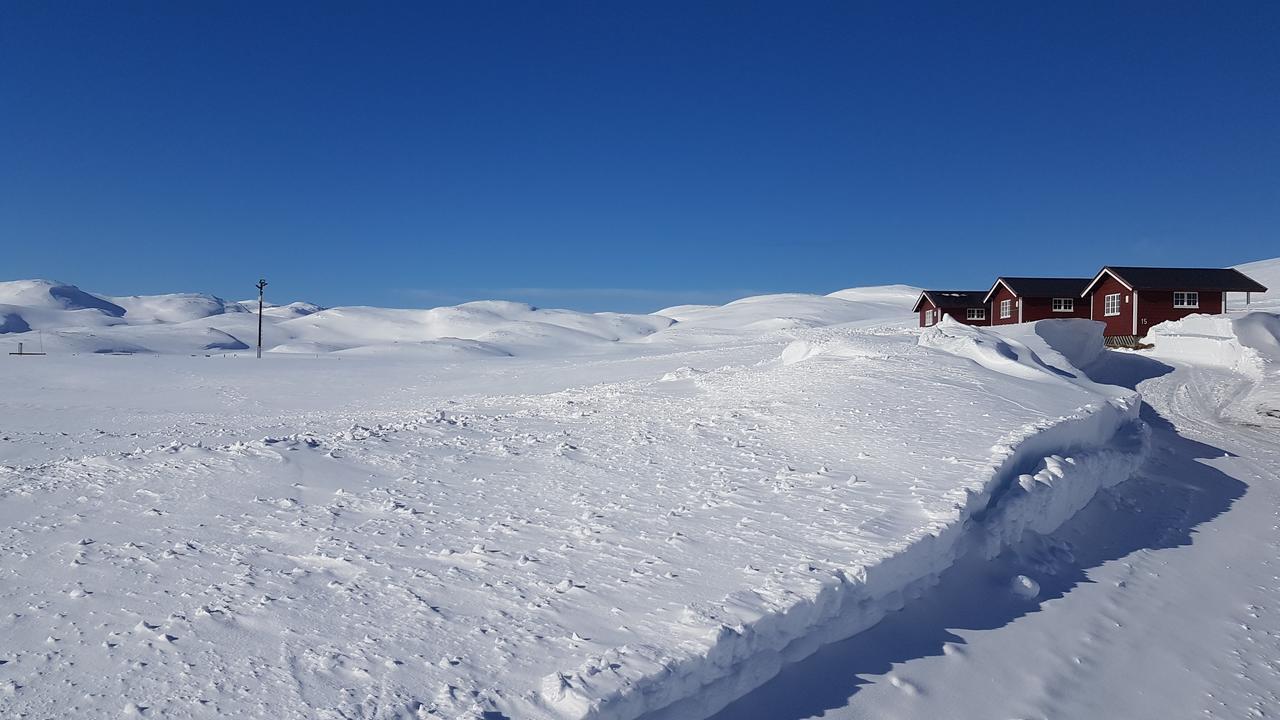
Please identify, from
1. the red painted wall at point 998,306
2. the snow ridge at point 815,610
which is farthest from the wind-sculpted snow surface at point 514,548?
the red painted wall at point 998,306

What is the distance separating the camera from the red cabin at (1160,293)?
38.4 m

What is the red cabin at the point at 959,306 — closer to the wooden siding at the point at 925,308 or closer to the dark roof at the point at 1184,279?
the wooden siding at the point at 925,308

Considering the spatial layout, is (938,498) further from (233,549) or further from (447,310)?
(447,310)

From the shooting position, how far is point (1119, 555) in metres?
9.08

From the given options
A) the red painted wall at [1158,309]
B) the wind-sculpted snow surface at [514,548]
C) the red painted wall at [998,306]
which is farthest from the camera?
the red painted wall at [998,306]

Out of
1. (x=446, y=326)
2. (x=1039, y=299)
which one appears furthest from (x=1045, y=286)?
(x=446, y=326)

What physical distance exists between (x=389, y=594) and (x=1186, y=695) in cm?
641

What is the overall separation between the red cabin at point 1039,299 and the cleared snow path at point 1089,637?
34144 mm

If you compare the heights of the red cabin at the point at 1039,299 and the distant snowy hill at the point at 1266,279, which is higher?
the distant snowy hill at the point at 1266,279

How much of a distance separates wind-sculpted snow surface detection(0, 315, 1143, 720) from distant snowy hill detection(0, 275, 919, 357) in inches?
1688

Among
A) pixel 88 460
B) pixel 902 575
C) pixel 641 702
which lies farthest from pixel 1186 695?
pixel 88 460

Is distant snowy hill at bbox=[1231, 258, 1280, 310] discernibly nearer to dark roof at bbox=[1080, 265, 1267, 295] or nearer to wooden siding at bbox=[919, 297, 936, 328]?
dark roof at bbox=[1080, 265, 1267, 295]

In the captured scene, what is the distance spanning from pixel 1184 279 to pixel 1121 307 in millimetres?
3515

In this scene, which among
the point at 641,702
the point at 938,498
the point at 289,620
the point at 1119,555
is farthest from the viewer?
the point at 1119,555
